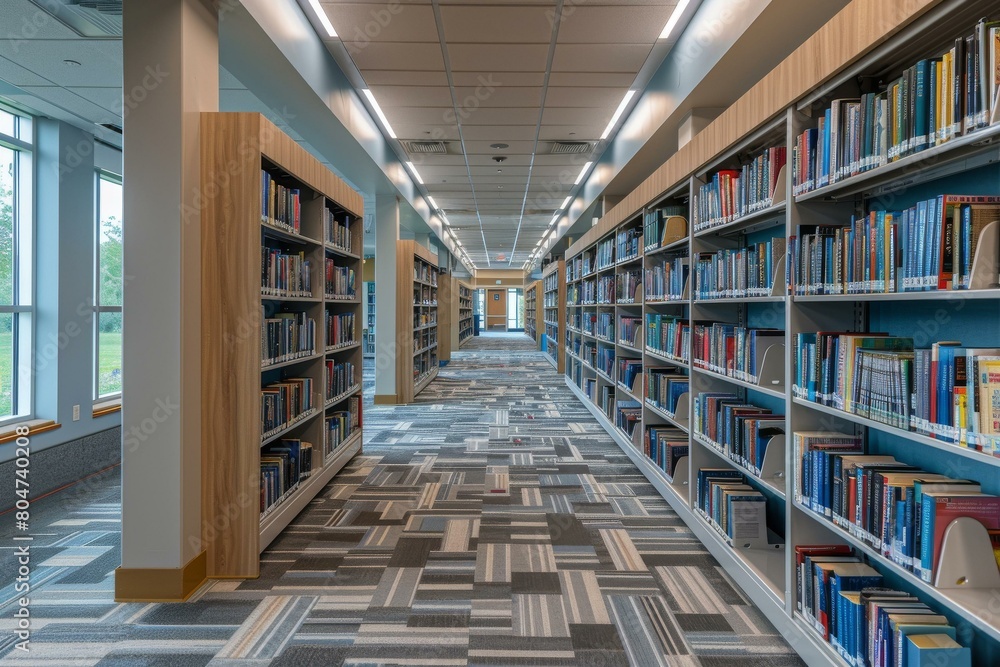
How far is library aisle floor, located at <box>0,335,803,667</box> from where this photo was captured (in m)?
2.21

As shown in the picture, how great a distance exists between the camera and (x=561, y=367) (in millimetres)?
11719

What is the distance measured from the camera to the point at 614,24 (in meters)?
4.01

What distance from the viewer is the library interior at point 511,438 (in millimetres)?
1751

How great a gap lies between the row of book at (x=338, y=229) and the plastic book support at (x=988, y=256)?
347cm

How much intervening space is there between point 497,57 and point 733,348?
9.49 feet

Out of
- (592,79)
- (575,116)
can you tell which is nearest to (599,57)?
(592,79)

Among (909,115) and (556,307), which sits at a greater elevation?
(909,115)

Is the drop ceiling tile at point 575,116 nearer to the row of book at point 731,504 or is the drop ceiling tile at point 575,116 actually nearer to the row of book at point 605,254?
the row of book at point 605,254

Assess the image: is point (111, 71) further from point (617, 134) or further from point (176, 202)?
point (617, 134)

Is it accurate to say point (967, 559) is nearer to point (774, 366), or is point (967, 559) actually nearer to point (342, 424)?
point (774, 366)

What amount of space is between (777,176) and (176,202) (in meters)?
2.57

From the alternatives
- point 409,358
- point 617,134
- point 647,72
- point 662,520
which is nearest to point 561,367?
point 409,358

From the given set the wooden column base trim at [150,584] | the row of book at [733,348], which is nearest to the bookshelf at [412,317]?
the row of book at [733,348]

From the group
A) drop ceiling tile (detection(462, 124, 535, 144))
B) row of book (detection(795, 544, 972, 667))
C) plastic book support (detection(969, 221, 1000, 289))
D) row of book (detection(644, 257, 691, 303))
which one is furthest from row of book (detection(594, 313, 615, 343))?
plastic book support (detection(969, 221, 1000, 289))
